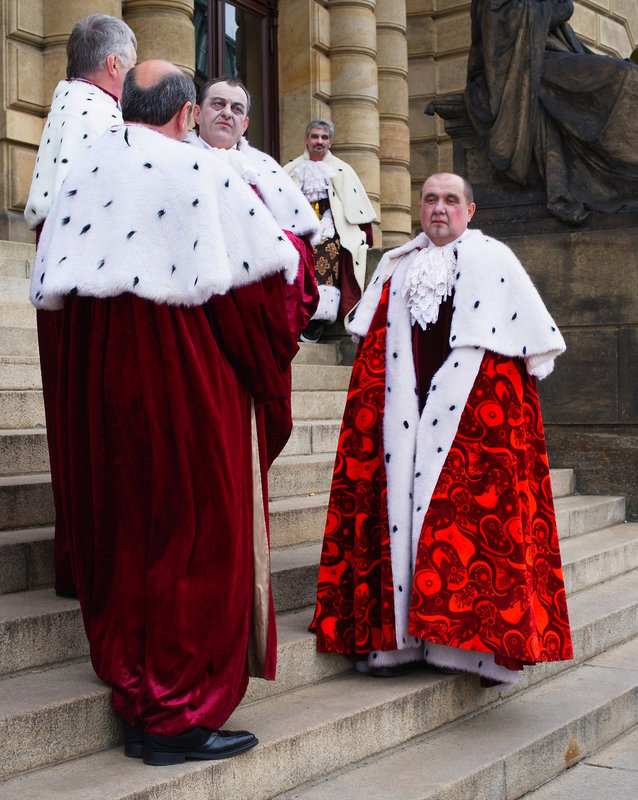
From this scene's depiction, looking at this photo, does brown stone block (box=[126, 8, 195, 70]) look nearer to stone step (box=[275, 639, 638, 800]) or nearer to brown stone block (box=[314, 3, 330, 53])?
brown stone block (box=[314, 3, 330, 53])

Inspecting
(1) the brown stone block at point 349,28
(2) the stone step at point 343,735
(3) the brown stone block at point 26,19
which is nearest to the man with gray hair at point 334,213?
(3) the brown stone block at point 26,19

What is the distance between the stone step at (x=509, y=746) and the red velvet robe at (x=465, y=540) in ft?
0.86

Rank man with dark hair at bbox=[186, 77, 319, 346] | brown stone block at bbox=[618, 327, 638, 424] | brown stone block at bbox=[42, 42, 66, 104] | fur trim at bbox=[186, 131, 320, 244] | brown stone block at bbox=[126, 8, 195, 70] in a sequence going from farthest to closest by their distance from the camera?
1. brown stone block at bbox=[126, 8, 195, 70]
2. brown stone block at bbox=[42, 42, 66, 104]
3. brown stone block at bbox=[618, 327, 638, 424]
4. fur trim at bbox=[186, 131, 320, 244]
5. man with dark hair at bbox=[186, 77, 319, 346]

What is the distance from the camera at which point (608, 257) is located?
7121mm

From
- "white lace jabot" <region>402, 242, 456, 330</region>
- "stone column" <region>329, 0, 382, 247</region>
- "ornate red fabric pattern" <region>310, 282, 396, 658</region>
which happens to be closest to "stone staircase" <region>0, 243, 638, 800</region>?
"ornate red fabric pattern" <region>310, 282, 396, 658</region>

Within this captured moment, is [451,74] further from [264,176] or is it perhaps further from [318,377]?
[264,176]

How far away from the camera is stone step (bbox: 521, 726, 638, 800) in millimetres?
3729

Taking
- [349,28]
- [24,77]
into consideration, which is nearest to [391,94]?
[349,28]

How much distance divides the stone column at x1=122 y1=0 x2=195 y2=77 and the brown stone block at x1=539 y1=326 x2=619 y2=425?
4.68 m

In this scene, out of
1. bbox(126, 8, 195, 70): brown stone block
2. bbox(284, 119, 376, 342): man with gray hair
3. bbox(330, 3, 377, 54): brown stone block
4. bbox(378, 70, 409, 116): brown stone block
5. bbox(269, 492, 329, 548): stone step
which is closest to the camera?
bbox(269, 492, 329, 548): stone step

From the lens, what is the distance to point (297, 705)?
3510mm

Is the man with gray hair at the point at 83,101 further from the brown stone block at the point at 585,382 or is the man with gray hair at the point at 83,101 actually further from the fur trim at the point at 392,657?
the brown stone block at the point at 585,382

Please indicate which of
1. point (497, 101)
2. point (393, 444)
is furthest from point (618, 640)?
point (497, 101)

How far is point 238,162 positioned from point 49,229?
895 millimetres
